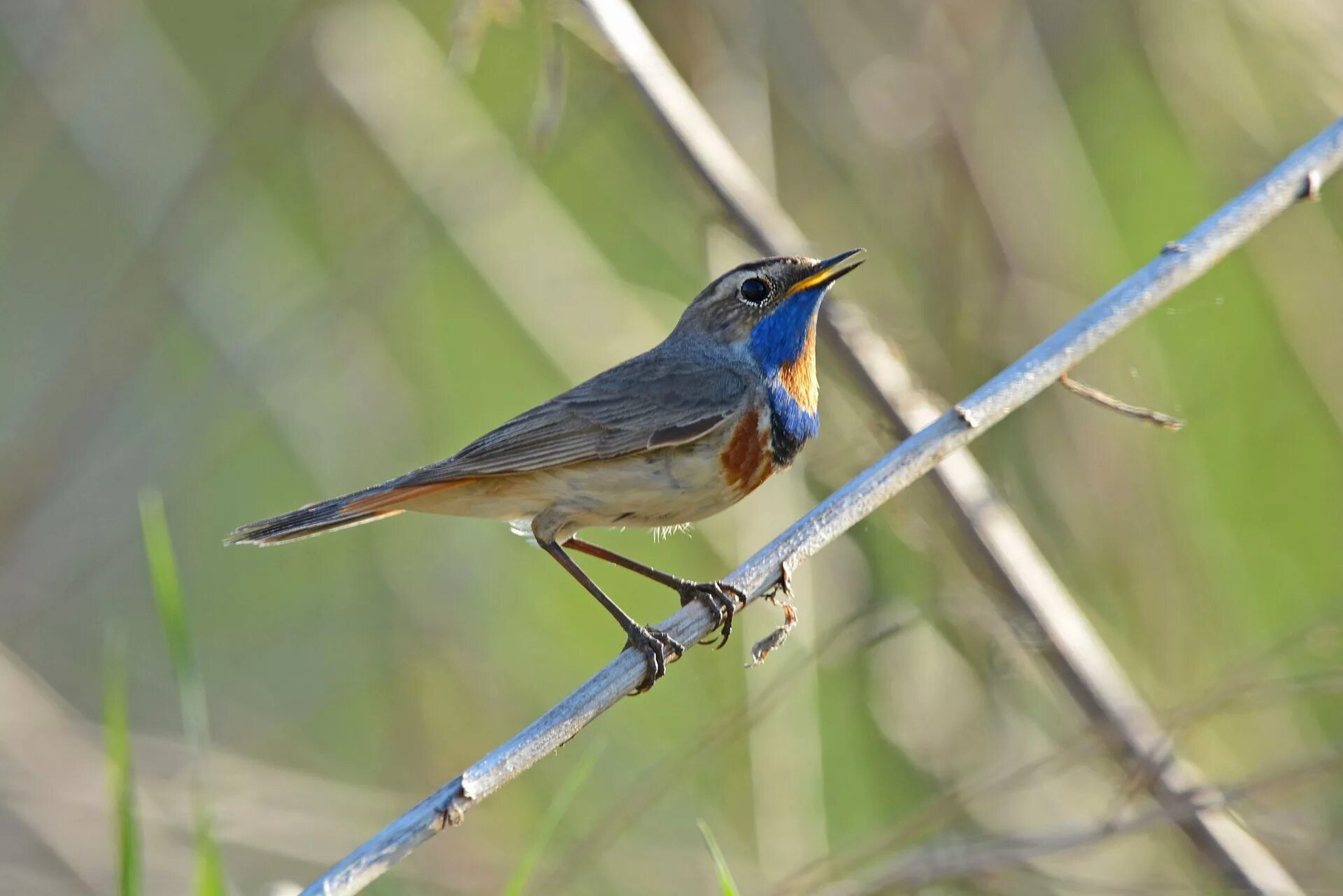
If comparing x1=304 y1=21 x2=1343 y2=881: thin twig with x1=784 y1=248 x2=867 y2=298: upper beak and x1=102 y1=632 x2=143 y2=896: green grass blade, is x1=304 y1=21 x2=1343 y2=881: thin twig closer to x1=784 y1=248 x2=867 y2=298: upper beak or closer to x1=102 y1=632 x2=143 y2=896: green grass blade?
x1=784 y1=248 x2=867 y2=298: upper beak

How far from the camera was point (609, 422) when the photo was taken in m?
3.95

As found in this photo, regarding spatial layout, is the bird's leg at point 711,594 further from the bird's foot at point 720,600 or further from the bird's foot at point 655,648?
the bird's foot at point 655,648

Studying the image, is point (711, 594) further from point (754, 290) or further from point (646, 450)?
point (754, 290)

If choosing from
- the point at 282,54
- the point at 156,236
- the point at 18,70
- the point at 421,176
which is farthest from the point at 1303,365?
the point at 18,70

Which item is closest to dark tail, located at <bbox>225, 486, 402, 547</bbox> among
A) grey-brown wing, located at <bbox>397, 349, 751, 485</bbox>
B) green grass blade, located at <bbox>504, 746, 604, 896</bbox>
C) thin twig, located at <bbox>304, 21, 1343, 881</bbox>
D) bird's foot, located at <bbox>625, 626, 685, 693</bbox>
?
grey-brown wing, located at <bbox>397, 349, 751, 485</bbox>

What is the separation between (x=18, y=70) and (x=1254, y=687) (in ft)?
14.4

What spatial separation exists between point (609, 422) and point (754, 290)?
26.2 inches

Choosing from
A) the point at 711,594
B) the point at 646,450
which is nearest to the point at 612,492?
the point at 646,450

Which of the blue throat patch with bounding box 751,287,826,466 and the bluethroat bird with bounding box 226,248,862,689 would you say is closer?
the bluethroat bird with bounding box 226,248,862,689

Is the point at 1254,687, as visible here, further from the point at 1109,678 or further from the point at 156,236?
the point at 156,236

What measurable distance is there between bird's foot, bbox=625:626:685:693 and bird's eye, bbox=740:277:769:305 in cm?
127

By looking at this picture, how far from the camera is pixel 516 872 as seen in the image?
103 inches

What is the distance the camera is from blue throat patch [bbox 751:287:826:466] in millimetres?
3877

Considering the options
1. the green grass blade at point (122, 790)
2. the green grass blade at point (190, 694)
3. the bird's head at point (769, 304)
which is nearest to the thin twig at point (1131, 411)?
the bird's head at point (769, 304)
